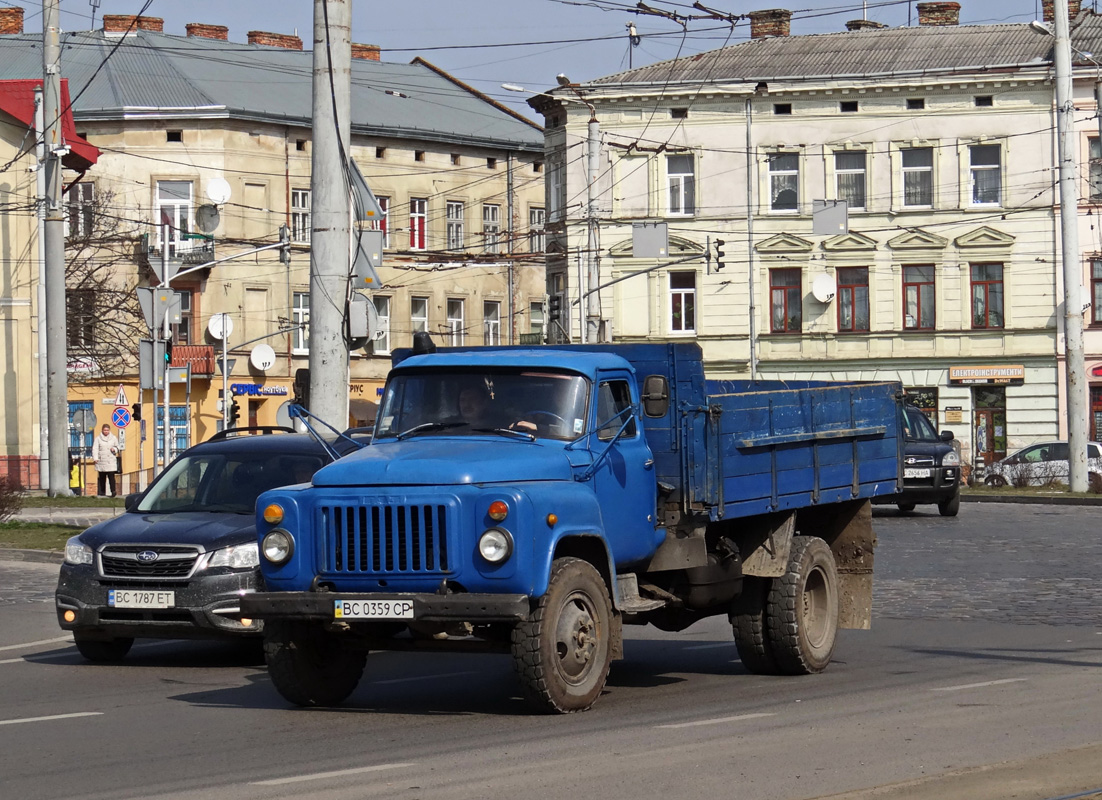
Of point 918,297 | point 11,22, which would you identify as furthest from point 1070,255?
point 11,22

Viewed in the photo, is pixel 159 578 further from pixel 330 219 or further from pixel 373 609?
pixel 330 219

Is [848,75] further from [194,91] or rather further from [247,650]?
[247,650]

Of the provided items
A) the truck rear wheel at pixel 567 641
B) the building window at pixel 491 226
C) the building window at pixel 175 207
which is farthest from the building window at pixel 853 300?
the truck rear wheel at pixel 567 641

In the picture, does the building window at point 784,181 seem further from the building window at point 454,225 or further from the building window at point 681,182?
the building window at point 454,225

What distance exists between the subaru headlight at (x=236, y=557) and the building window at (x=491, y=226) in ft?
199

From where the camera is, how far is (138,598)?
12820 millimetres

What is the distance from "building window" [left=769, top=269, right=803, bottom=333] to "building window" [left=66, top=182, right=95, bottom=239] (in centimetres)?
2517

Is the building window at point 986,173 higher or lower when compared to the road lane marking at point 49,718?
higher

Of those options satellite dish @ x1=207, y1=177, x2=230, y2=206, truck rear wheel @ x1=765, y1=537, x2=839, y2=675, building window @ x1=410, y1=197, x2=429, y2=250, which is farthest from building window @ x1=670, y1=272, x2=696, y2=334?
truck rear wheel @ x1=765, y1=537, x2=839, y2=675

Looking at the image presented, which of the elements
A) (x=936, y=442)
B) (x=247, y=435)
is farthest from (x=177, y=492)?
(x=936, y=442)

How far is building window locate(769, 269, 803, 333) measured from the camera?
58500 millimetres

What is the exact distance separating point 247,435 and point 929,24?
51206mm

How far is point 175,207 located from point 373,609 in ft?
191

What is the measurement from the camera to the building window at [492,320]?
2913 inches
